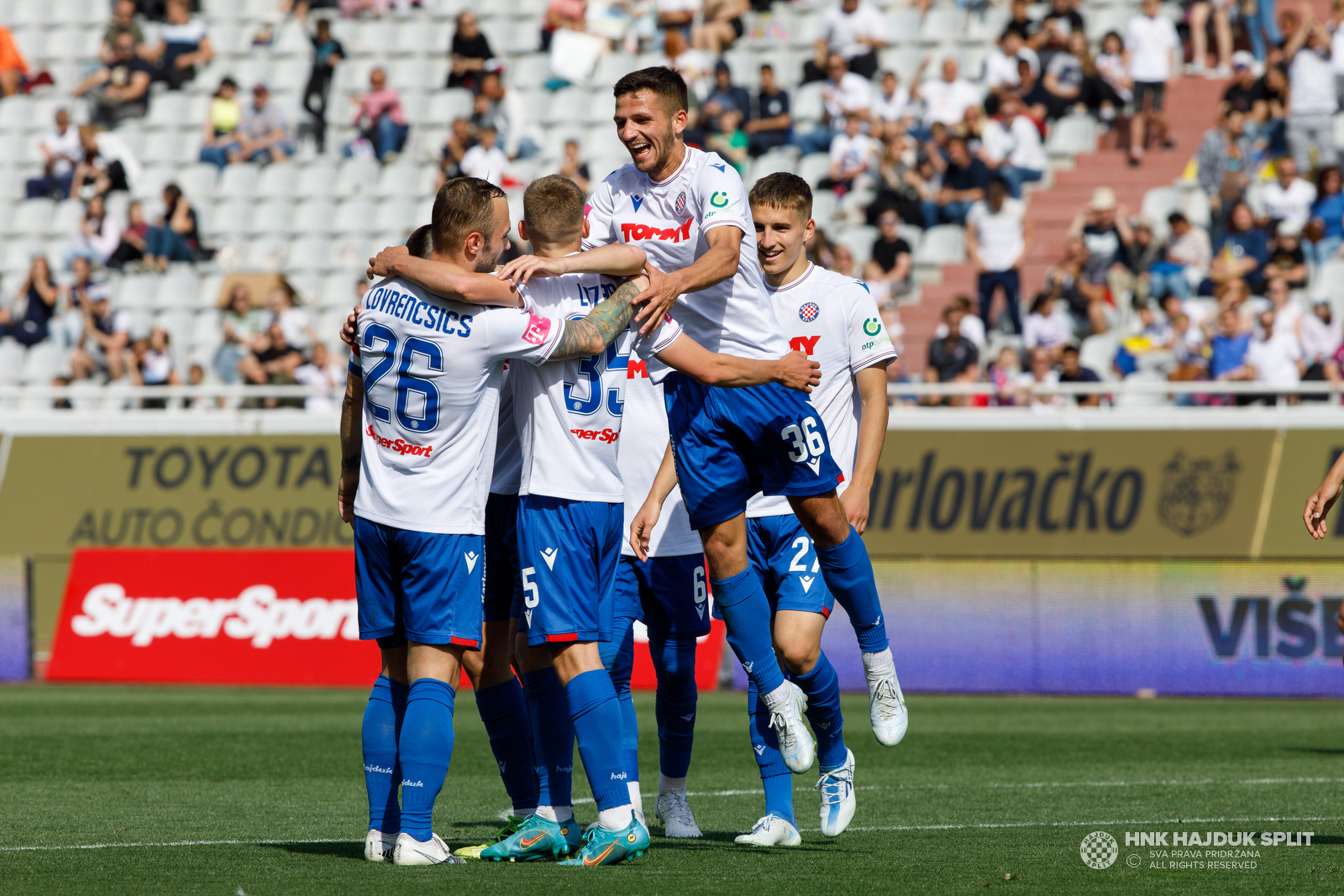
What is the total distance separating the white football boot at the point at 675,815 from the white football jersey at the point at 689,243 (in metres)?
2.02

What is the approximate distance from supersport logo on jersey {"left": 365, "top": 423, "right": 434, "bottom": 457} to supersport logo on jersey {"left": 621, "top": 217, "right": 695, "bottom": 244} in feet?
4.62

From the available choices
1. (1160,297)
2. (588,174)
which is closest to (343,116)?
(588,174)

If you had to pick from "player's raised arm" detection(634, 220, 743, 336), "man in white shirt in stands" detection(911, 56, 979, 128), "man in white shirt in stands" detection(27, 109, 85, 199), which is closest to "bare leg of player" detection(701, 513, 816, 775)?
"player's raised arm" detection(634, 220, 743, 336)

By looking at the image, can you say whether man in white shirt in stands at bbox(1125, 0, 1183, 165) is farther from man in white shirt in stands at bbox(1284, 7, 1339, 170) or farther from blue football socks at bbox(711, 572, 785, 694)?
blue football socks at bbox(711, 572, 785, 694)

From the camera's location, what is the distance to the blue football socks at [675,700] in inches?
309

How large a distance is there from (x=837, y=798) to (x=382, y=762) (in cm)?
193

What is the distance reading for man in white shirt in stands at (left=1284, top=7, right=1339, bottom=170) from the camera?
762 inches

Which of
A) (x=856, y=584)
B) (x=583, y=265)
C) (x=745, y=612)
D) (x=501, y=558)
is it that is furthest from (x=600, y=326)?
(x=856, y=584)

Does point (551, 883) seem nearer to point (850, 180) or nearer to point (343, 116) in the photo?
point (850, 180)

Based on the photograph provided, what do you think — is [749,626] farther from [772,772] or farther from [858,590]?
[772,772]

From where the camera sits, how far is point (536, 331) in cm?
648

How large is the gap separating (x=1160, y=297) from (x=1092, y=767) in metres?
9.29

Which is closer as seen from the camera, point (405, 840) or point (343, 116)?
point (405, 840)

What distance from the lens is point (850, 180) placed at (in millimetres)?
21703
